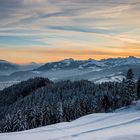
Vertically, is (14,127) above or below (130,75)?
below

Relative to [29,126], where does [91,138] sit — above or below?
above

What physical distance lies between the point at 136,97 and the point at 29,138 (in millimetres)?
72433

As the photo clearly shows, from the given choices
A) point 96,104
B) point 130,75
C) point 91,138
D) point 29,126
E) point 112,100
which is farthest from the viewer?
point 112,100

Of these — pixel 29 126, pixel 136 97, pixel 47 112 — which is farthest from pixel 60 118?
pixel 136 97

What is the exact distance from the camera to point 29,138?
40.6 meters

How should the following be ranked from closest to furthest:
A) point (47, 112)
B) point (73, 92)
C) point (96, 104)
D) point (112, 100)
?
point (47, 112), point (96, 104), point (112, 100), point (73, 92)

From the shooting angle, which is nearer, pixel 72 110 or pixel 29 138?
pixel 29 138

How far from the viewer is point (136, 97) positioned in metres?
108

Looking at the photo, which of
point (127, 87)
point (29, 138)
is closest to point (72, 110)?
point (127, 87)

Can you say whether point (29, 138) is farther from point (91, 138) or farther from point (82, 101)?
point (82, 101)

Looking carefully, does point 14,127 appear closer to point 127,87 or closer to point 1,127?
point 1,127

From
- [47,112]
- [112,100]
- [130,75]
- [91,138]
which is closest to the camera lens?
[91,138]

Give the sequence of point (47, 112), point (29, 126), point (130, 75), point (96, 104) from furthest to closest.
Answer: point (96, 104)
point (130, 75)
point (47, 112)
point (29, 126)

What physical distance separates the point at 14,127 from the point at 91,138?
148 ft
